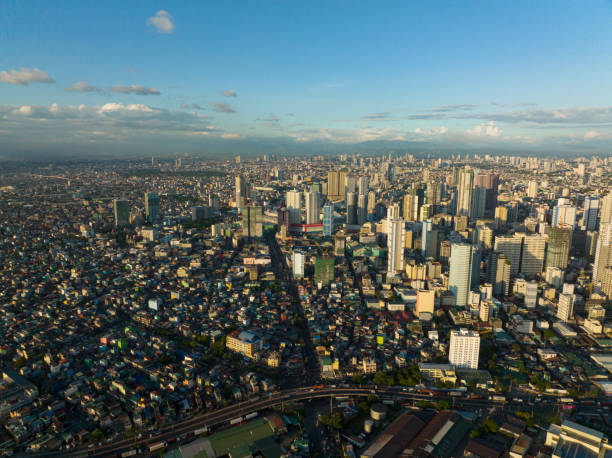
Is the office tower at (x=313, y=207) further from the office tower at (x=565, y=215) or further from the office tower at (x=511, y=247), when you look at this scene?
the office tower at (x=565, y=215)

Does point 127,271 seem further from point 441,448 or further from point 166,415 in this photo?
point 441,448

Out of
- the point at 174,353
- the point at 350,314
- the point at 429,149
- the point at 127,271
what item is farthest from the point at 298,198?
the point at 429,149

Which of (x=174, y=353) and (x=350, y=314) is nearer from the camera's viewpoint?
(x=174, y=353)

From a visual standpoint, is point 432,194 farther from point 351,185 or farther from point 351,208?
point 351,185

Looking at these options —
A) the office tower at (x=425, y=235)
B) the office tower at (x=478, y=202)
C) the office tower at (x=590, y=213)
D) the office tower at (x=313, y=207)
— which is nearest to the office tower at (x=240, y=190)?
the office tower at (x=313, y=207)

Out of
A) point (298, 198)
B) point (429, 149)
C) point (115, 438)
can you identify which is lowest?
point (115, 438)

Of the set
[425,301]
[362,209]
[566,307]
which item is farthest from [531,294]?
[362,209]

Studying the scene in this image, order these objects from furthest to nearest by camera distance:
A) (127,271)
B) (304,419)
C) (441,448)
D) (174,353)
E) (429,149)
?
(429,149) → (127,271) → (174,353) → (304,419) → (441,448)

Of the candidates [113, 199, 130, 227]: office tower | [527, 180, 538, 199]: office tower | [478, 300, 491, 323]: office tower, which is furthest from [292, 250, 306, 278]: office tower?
[527, 180, 538, 199]: office tower
